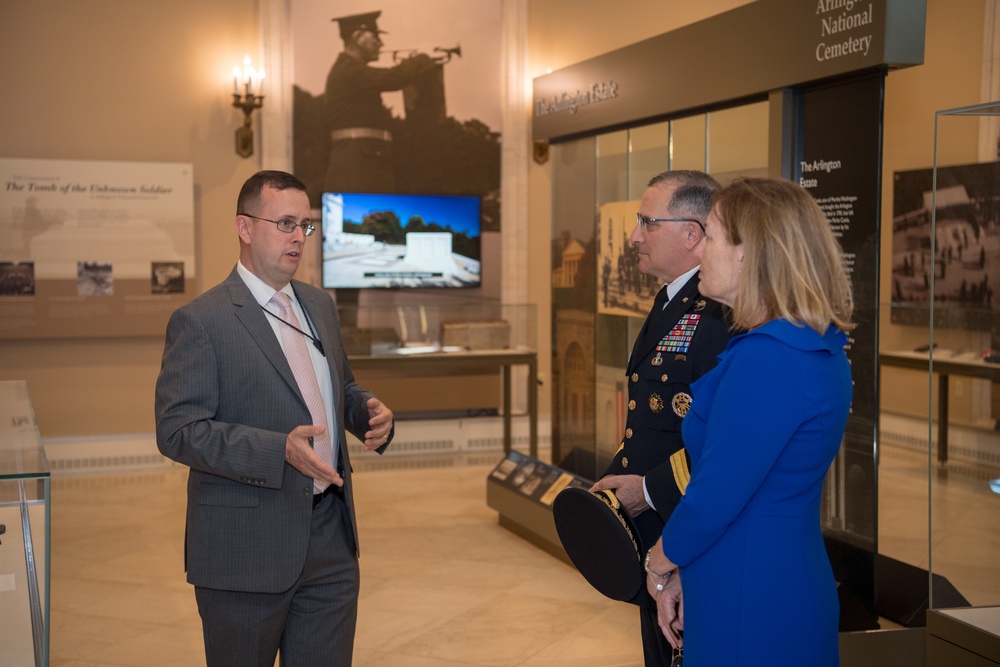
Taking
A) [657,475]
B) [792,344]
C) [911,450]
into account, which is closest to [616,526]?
[657,475]

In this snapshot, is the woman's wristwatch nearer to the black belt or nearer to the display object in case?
the black belt


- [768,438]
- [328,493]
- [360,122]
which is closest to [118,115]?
[360,122]

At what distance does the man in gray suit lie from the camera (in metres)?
2.63

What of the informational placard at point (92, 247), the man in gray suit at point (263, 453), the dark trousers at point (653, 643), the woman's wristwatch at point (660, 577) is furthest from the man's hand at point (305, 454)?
the informational placard at point (92, 247)

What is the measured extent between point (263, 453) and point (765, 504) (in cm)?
130

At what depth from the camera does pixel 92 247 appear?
8.53m

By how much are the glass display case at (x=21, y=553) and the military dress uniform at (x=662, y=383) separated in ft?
5.09

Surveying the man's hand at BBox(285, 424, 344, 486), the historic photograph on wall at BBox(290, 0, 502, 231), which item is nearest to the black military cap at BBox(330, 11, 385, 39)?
the historic photograph on wall at BBox(290, 0, 502, 231)

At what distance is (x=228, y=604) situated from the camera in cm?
271

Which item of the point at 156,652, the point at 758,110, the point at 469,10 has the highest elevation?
the point at 469,10

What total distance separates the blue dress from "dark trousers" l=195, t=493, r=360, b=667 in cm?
113

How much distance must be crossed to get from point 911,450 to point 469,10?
5650 millimetres

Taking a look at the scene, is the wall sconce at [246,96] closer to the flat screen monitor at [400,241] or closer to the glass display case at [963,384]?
the flat screen monitor at [400,241]

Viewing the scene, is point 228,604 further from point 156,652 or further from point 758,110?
point 758,110
